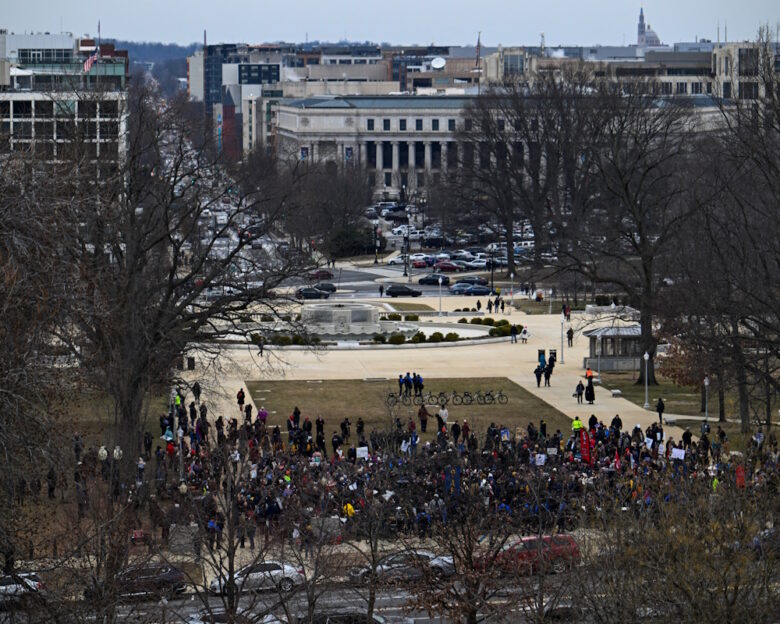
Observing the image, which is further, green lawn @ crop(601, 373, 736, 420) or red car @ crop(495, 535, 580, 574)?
green lawn @ crop(601, 373, 736, 420)

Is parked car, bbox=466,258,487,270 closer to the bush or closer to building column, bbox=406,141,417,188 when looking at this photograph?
the bush

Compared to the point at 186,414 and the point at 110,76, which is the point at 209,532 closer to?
the point at 186,414

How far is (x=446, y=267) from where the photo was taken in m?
101

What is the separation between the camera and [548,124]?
10125 centimetres

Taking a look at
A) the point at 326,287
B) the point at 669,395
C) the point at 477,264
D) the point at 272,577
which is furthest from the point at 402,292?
the point at 272,577

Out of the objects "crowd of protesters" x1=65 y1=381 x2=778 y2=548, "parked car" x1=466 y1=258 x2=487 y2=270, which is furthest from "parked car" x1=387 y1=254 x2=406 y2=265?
"crowd of protesters" x1=65 y1=381 x2=778 y2=548

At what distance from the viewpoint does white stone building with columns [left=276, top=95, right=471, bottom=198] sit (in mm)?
158875

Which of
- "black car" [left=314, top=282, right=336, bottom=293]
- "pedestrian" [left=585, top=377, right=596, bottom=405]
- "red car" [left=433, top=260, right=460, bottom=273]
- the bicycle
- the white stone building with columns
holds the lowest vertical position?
the bicycle

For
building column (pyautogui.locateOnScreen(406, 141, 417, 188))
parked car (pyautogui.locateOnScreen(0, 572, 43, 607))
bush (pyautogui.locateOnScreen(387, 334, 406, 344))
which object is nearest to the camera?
parked car (pyautogui.locateOnScreen(0, 572, 43, 607))

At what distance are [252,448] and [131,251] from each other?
20.6 feet

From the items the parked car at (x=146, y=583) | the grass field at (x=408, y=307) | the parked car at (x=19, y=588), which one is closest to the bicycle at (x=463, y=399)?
the parked car at (x=146, y=583)

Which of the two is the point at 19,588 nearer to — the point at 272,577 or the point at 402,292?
the point at 272,577

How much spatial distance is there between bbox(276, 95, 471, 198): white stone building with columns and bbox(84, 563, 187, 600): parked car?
5053 inches

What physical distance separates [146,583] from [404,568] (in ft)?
14.7
